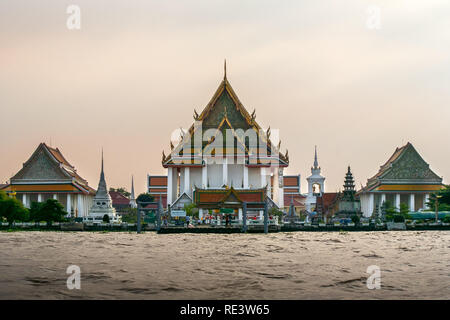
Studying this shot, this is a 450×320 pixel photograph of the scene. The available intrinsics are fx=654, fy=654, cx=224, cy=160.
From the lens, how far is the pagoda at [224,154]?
6291 cm

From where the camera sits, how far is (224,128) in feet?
208

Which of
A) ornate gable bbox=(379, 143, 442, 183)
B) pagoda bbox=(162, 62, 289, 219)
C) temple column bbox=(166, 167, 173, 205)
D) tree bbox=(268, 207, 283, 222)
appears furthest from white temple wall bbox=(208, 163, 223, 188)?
ornate gable bbox=(379, 143, 442, 183)

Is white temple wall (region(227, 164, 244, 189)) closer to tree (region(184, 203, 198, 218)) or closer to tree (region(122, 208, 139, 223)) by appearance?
tree (region(122, 208, 139, 223))

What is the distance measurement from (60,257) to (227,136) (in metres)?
45.4

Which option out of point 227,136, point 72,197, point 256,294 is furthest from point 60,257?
point 72,197

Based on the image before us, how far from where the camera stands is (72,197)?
80688 millimetres

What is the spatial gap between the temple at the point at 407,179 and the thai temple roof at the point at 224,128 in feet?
66.7

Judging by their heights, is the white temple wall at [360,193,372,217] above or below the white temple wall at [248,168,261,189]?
below

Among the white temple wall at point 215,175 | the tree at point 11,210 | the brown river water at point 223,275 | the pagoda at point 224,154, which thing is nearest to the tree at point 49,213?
the tree at point 11,210

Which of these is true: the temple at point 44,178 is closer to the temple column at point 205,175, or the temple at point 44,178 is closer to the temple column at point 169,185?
the temple column at point 169,185

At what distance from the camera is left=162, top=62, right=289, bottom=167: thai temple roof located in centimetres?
6294

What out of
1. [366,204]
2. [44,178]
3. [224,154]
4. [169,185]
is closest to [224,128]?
[224,154]

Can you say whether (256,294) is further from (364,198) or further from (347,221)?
(364,198)

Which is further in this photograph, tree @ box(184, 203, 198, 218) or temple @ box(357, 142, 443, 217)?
temple @ box(357, 142, 443, 217)
